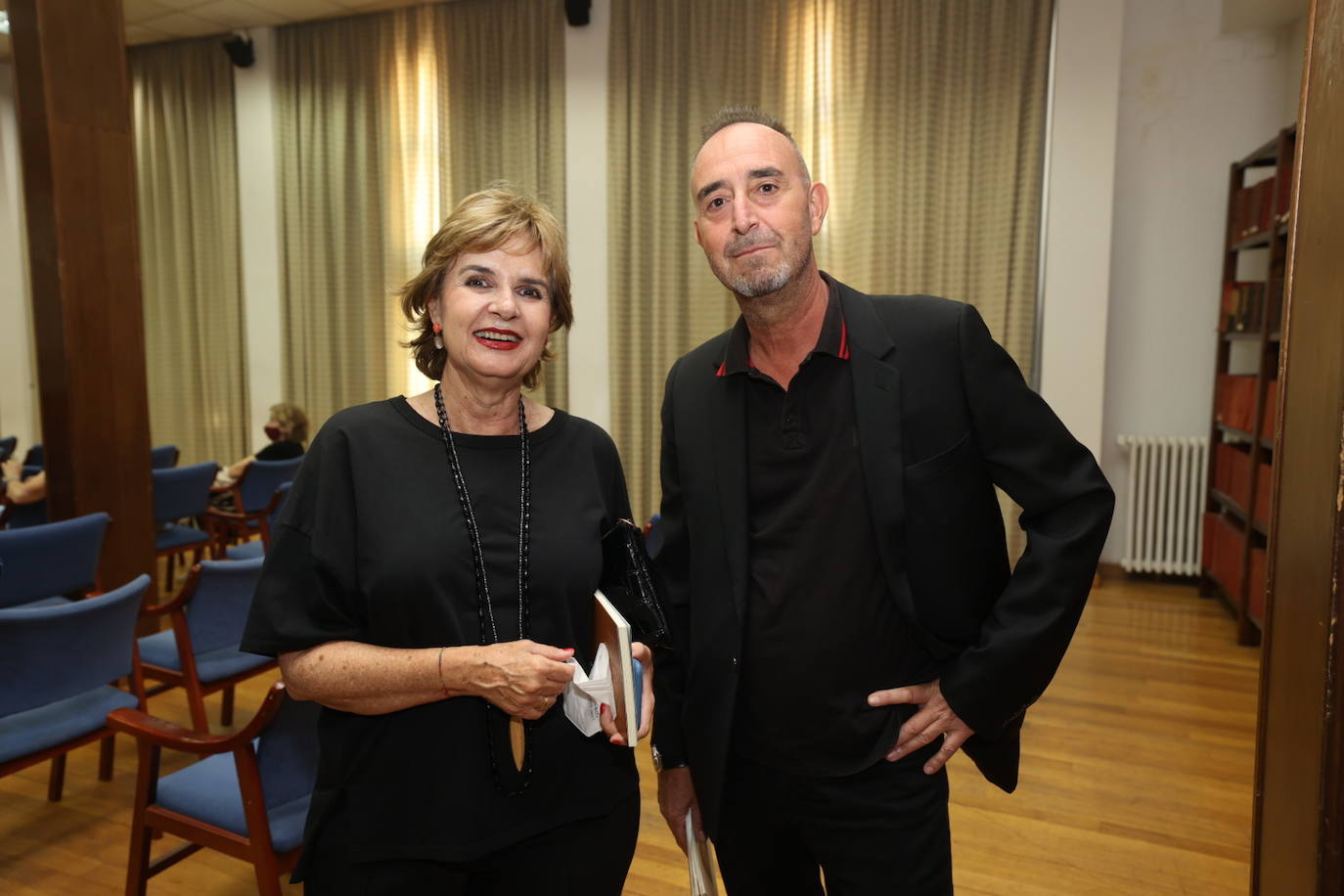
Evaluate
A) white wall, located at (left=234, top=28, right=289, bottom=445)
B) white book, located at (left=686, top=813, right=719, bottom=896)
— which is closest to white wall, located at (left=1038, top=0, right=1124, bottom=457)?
white book, located at (left=686, top=813, right=719, bottom=896)

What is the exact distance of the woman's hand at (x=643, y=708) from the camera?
46.2 inches

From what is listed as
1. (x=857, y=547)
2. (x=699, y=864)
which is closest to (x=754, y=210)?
(x=857, y=547)

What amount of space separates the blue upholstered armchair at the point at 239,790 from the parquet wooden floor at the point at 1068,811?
51cm

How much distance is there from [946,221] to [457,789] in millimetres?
5102

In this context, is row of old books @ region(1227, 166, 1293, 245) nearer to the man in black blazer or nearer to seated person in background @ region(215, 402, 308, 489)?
the man in black blazer

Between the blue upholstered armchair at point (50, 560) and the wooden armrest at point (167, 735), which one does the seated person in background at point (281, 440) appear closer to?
the blue upholstered armchair at point (50, 560)

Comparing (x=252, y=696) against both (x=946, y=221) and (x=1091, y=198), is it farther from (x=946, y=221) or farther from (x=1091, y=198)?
(x=1091, y=198)

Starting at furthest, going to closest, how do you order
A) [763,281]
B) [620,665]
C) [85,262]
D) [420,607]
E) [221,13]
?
[221,13]
[85,262]
[763,281]
[420,607]
[620,665]

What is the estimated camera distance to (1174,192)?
17.7ft

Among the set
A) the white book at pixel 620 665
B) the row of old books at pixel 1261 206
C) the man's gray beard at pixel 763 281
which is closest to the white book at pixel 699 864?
the white book at pixel 620 665

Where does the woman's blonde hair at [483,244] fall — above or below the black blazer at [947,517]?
above

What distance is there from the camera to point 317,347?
23.7 feet

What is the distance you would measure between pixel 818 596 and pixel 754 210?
0.60m

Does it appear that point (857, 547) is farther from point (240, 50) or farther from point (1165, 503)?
point (240, 50)
